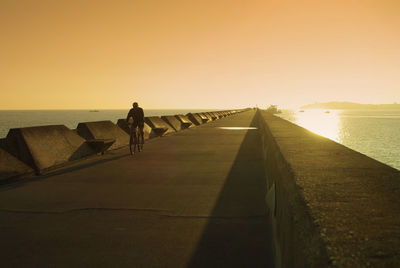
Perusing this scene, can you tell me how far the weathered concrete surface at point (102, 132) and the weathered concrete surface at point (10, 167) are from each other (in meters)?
3.72

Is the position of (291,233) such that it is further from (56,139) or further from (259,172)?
(56,139)

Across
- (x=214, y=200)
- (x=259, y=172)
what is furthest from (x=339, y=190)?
(x=259, y=172)

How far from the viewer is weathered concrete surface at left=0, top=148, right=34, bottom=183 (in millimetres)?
6867

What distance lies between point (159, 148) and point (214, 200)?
7.36 meters

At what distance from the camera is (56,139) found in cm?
923

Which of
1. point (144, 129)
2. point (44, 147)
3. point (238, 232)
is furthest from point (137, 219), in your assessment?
point (144, 129)

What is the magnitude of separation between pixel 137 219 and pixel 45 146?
5.40 m

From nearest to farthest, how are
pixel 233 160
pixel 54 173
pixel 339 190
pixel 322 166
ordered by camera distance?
1. pixel 339 190
2. pixel 322 166
3. pixel 54 173
4. pixel 233 160

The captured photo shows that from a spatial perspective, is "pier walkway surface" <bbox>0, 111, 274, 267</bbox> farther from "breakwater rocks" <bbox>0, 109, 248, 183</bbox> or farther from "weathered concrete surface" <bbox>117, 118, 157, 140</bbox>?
"weathered concrete surface" <bbox>117, 118, 157, 140</bbox>

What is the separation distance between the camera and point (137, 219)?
4500mm

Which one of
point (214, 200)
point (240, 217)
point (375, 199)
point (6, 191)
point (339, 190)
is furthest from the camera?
point (6, 191)

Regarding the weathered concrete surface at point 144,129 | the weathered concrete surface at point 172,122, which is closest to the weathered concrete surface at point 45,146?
the weathered concrete surface at point 144,129

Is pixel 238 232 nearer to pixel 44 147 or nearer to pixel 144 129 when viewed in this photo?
pixel 44 147

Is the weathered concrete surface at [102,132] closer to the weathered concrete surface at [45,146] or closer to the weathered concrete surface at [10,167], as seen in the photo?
the weathered concrete surface at [45,146]
